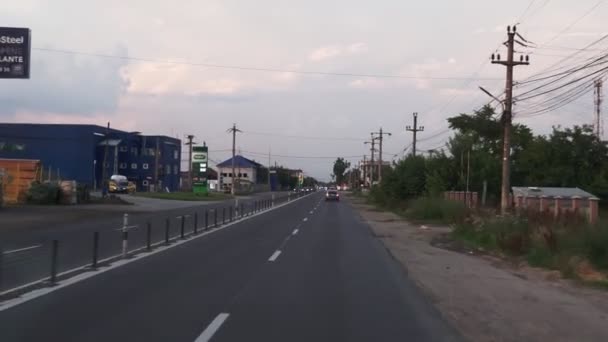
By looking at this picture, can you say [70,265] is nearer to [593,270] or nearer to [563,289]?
[563,289]

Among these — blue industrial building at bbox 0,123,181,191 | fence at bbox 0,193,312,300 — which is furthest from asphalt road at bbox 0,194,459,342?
blue industrial building at bbox 0,123,181,191

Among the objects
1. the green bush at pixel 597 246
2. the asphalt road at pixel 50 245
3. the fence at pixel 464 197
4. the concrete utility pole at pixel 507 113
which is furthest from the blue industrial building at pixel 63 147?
the green bush at pixel 597 246

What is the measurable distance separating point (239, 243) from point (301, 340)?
15.3 metres

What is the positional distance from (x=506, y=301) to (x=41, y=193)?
44.8 m

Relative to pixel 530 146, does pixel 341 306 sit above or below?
below

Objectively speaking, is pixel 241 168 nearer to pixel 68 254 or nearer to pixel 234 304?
pixel 68 254

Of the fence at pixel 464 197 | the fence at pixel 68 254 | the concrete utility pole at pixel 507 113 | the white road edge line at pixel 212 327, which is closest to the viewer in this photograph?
the white road edge line at pixel 212 327

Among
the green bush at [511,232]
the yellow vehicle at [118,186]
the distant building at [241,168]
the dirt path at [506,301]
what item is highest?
the distant building at [241,168]

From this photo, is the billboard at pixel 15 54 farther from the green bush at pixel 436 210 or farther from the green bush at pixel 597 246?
the green bush at pixel 597 246

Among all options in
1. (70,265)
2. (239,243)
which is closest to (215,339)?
(70,265)

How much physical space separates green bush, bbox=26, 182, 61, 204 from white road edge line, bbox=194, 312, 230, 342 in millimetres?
44642

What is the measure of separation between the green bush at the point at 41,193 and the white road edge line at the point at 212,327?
146 feet

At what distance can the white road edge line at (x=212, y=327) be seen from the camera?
886cm

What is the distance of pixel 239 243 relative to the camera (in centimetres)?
2409
